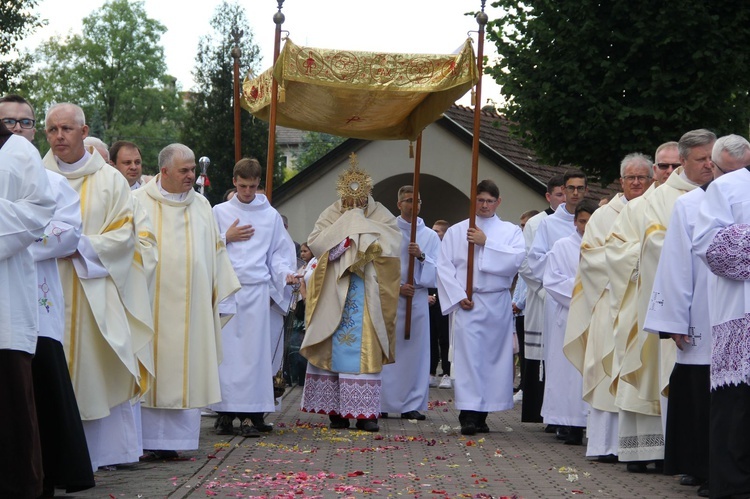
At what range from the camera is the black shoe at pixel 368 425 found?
38.2 ft

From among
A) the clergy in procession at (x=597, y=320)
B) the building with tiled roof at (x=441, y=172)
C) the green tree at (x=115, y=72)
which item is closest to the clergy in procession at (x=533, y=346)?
the clergy in procession at (x=597, y=320)

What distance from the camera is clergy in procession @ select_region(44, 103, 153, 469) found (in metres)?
8.04

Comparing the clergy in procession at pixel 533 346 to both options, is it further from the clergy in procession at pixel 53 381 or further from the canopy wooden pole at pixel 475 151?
the clergy in procession at pixel 53 381

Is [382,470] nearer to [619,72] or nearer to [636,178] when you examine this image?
[636,178]

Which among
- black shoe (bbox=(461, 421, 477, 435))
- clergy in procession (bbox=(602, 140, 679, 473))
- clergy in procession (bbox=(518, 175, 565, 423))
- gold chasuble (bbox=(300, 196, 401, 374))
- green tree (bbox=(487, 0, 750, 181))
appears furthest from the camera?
green tree (bbox=(487, 0, 750, 181))

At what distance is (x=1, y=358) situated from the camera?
6.49 m

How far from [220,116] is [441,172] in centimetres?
3505

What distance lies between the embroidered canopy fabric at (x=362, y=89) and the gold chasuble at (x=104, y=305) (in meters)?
3.60

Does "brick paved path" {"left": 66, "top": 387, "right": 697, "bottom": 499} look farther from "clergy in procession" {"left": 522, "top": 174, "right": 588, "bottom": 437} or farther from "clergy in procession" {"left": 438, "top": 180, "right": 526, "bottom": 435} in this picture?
"clergy in procession" {"left": 522, "top": 174, "right": 588, "bottom": 437}

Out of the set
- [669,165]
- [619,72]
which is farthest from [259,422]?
[619,72]

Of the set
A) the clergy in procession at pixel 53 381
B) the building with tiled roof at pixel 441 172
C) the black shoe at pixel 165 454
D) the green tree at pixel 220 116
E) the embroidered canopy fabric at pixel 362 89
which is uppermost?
the green tree at pixel 220 116

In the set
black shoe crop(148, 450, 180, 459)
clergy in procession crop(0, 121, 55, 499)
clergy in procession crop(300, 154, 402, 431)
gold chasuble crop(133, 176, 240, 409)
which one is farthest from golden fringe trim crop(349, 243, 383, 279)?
clergy in procession crop(0, 121, 55, 499)

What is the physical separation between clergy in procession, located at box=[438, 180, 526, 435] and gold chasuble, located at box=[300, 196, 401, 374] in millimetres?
537

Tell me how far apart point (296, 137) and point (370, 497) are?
88.9 meters
